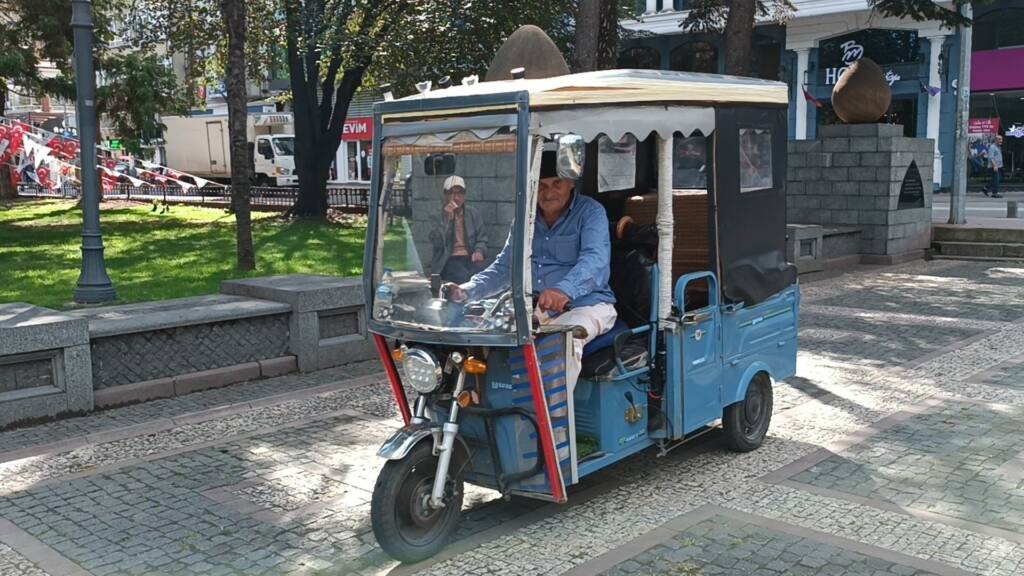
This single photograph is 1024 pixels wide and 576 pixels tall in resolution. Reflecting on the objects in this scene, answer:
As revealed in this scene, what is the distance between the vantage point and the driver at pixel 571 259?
4969mm

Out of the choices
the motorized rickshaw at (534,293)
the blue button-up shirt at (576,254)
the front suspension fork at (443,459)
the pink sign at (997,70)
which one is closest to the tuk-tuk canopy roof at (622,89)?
the motorized rickshaw at (534,293)

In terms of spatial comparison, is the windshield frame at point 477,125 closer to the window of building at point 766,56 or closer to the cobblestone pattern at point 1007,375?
the cobblestone pattern at point 1007,375

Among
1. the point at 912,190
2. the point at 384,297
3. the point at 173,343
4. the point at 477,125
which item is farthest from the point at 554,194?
the point at 912,190

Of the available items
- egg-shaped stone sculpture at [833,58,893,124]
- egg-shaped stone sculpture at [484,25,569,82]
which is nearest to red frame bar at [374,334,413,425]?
egg-shaped stone sculpture at [484,25,569,82]

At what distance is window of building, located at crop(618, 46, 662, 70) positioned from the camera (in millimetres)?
35562

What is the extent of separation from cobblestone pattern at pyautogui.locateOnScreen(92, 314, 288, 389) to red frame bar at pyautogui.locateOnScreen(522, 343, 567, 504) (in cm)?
425

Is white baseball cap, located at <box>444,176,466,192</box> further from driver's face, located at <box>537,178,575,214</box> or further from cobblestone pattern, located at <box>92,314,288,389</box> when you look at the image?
cobblestone pattern, located at <box>92,314,288,389</box>

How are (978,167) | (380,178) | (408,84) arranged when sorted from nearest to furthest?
→ (380,178)
(408,84)
(978,167)

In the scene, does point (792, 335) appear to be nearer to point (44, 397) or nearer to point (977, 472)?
point (977, 472)

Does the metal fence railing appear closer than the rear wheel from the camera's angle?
No

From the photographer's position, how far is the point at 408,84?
58.4ft

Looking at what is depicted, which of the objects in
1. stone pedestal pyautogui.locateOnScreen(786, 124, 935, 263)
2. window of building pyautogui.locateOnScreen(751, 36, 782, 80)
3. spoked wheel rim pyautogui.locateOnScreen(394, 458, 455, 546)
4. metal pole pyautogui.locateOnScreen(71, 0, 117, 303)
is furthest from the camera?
window of building pyautogui.locateOnScreen(751, 36, 782, 80)

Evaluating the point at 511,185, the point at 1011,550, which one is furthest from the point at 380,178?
the point at 1011,550

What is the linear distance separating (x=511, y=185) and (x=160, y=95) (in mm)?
22322
